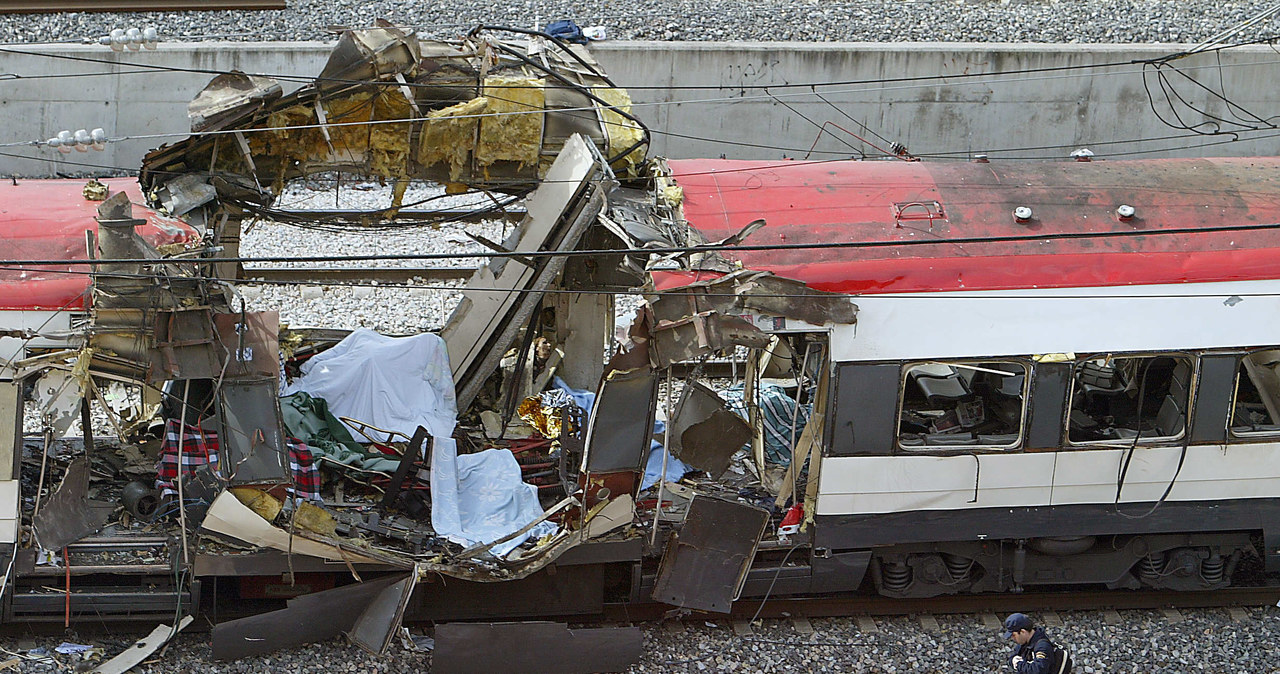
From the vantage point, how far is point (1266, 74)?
19.1m

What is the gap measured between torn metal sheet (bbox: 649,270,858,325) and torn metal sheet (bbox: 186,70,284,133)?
10.00 feet

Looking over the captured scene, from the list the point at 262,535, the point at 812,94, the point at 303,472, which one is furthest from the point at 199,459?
the point at 812,94

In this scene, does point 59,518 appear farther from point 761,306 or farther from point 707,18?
point 707,18

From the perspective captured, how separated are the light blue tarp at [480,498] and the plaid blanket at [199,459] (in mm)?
885

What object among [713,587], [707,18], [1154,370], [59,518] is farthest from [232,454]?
[707,18]

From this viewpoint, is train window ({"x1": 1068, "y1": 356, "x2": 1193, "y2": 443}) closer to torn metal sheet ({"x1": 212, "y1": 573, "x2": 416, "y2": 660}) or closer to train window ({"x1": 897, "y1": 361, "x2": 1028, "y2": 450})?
train window ({"x1": 897, "y1": 361, "x2": 1028, "y2": 450})

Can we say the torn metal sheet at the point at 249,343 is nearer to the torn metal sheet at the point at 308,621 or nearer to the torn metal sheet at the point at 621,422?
the torn metal sheet at the point at 308,621

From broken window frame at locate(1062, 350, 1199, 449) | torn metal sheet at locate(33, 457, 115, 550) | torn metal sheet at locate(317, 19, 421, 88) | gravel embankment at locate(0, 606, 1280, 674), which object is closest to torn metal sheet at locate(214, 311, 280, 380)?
torn metal sheet at locate(33, 457, 115, 550)

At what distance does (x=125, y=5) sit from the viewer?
659 inches

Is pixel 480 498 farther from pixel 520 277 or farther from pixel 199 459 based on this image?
pixel 199 459

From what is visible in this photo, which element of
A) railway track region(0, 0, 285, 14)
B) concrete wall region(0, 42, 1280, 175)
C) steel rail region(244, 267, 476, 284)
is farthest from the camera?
concrete wall region(0, 42, 1280, 175)

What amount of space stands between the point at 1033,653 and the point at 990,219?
10.9 feet

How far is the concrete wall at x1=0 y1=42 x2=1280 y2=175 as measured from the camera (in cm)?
1817

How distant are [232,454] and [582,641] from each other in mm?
2684
